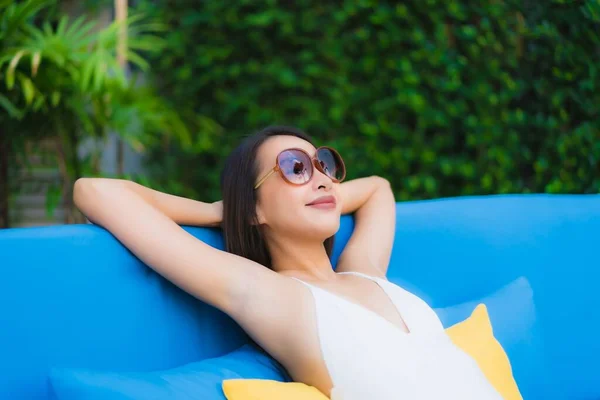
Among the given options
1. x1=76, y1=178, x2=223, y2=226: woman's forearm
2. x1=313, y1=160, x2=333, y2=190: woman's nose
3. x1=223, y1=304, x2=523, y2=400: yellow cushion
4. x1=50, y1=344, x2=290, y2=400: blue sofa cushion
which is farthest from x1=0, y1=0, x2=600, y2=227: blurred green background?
x1=50, y1=344, x2=290, y2=400: blue sofa cushion

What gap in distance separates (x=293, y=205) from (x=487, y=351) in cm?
55

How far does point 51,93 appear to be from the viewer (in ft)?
12.4

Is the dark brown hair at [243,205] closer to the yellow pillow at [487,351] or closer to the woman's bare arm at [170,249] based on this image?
the woman's bare arm at [170,249]

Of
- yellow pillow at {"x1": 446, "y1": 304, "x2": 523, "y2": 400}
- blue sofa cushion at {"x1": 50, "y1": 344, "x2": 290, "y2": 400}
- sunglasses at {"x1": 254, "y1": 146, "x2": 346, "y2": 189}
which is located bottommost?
yellow pillow at {"x1": 446, "y1": 304, "x2": 523, "y2": 400}

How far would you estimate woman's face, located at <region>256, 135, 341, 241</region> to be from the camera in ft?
5.67

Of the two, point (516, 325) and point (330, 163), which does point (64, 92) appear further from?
point (516, 325)

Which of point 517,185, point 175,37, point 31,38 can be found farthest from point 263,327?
point 175,37

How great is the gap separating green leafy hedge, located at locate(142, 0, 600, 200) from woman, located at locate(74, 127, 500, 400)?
1773mm

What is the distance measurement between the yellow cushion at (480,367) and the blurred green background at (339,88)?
5.12ft

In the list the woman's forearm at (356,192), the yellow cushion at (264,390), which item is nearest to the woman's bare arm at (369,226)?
the woman's forearm at (356,192)

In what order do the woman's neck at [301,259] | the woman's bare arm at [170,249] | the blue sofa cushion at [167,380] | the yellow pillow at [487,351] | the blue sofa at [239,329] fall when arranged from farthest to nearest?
the woman's neck at [301,259], the yellow pillow at [487,351], the woman's bare arm at [170,249], the blue sofa at [239,329], the blue sofa cushion at [167,380]

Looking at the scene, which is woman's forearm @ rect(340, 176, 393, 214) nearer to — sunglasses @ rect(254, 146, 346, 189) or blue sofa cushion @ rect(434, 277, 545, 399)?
sunglasses @ rect(254, 146, 346, 189)

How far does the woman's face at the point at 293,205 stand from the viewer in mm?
1729

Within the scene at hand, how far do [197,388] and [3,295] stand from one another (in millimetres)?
404
